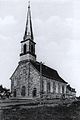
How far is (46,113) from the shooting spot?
29.9 meters

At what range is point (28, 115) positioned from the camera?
3078 centimetres

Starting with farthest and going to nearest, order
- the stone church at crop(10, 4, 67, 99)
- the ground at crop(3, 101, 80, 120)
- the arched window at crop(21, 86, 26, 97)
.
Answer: the arched window at crop(21, 86, 26, 97) → the stone church at crop(10, 4, 67, 99) → the ground at crop(3, 101, 80, 120)

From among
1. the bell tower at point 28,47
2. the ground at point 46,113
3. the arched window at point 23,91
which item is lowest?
the ground at point 46,113

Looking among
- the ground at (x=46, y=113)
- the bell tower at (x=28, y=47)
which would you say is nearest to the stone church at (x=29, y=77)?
the bell tower at (x=28, y=47)

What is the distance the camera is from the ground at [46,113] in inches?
1133

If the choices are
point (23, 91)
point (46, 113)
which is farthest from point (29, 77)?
point (46, 113)

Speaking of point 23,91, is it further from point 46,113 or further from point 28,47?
point 46,113

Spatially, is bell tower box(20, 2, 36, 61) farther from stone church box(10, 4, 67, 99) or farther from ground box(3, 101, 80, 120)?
ground box(3, 101, 80, 120)

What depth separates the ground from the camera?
2877 centimetres

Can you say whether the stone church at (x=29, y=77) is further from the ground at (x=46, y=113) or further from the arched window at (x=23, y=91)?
the ground at (x=46, y=113)

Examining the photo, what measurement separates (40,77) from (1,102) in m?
11.8

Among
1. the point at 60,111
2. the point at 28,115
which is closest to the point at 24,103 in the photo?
the point at 28,115

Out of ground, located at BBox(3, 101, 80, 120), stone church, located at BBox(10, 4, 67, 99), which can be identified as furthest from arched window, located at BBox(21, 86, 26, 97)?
ground, located at BBox(3, 101, 80, 120)

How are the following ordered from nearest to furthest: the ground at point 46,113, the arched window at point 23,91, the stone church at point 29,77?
the ground at point 46,113 → the stone church at point 29,77 → the arched window at point 23,91
